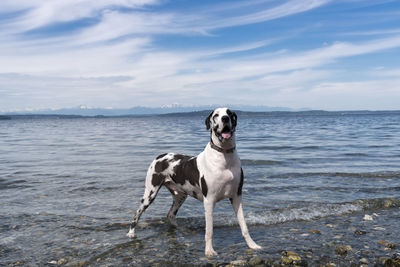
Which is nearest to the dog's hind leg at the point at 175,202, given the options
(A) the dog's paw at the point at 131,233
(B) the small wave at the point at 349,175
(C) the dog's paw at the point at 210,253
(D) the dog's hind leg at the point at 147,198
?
(D) the dog's hind leg at the point at 147,198

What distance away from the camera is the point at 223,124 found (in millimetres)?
5809

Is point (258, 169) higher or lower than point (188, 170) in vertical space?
lower

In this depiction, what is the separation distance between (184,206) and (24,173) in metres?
9.14

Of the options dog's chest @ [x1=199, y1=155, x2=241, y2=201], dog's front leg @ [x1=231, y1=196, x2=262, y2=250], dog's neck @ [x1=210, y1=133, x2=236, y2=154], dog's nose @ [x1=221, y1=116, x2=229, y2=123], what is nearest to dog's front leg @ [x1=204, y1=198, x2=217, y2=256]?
dog's chest @ [x1=199, y1=155, x2=241, y2=201]

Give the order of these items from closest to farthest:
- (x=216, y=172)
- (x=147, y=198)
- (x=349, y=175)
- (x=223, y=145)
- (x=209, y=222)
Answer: (x=223, y=145) → (x=216, y=172) → (x=209, y=222) → (x=147, y=198) → (x=349, y=175)

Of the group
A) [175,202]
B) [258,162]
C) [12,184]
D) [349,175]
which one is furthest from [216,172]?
[258,162]

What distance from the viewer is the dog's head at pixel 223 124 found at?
580cm

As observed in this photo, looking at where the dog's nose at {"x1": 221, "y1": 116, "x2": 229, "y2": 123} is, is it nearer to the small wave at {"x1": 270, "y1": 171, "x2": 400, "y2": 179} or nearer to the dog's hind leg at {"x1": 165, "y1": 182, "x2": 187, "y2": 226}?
the dog's hind leg at {"x1": 165, "y1": 182, "x2": 187, "y2": 226}

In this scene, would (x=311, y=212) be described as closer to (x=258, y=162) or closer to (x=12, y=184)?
(x=258, y=162)

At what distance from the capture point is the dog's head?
5.80 m

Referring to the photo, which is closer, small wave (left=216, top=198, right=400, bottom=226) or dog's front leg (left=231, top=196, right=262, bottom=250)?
dog's front leg (left=231, top=196, right=262, bottom=250)

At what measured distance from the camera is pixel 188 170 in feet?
22.8

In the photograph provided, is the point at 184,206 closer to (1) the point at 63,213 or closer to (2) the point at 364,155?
(1) the point at 63,213

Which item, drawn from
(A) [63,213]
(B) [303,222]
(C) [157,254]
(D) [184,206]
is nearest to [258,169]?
(D) [184,206]
